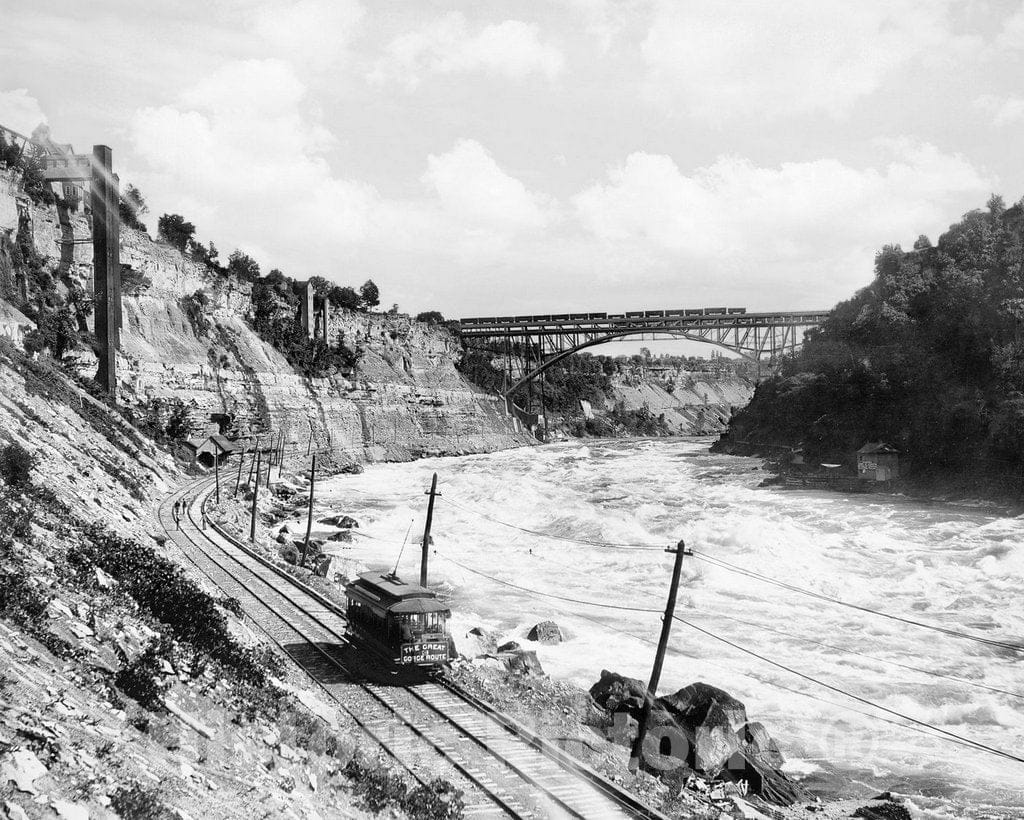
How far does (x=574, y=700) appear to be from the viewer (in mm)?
18734

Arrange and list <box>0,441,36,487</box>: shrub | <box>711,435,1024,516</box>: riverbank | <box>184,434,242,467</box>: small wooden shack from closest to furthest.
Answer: <box>0,441,36,487</box>: shrub → <box>711,435,1024,516</box>: riverbank → <box>184,434,242,467</box>: small wooden shack

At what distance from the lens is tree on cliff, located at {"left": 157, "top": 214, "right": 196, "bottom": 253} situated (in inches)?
3465

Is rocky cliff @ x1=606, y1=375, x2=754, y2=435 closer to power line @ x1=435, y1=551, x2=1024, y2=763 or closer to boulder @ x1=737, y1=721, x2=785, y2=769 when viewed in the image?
power line @ x1=435, y1=551, x2=1024, y2=763

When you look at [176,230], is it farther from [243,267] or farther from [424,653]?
[424,653]

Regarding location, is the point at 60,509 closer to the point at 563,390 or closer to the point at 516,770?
the point at 516,770

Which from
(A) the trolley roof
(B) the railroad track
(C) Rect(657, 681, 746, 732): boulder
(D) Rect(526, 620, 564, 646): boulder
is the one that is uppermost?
(A) the trolley roof

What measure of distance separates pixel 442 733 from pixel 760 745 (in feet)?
23.4

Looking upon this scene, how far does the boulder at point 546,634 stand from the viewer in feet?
84.2

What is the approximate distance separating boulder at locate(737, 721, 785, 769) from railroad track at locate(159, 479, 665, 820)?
4.96 m

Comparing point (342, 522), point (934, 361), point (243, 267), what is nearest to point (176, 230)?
point (243, 267)

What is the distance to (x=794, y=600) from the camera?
1195 inches

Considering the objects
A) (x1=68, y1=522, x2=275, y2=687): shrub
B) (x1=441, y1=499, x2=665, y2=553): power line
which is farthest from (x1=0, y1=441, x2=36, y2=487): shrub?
(x1=441, y1=499, x2=665, y2=553): power line

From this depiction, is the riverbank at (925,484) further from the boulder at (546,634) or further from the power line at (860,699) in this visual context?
the boulder at (546,634)

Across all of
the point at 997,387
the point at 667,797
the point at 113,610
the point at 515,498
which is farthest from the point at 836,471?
the point at 113,610
